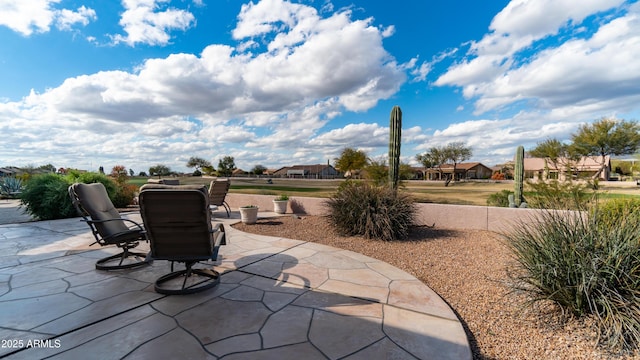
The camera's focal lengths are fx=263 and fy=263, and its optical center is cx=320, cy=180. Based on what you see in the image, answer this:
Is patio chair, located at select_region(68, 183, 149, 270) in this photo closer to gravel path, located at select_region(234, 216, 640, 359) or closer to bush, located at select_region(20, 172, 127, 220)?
gravel path, located at select_region(234, 216, 640, 359)

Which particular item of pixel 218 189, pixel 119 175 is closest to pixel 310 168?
pixel 119 175

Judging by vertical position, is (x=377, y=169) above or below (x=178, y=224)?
above

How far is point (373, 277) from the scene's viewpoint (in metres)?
3.56

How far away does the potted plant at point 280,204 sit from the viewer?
8.83 meters

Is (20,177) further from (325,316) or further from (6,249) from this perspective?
(325,316)

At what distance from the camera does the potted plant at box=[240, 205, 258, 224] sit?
23.1 feet

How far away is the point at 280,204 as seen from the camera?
28.9ft

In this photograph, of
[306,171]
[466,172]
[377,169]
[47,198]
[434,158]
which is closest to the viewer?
[47,198]

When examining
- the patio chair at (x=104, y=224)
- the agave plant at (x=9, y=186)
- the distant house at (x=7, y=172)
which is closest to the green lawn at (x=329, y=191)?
the patio chair at (x=104, y=224)

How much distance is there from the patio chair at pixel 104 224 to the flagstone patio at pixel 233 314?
0.23 metres

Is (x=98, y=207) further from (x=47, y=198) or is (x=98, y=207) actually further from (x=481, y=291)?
(x=47, y=198)

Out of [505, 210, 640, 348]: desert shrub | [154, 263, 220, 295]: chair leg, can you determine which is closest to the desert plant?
[154, 263, 220, 295]: chair leg

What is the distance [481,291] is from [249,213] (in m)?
5.50

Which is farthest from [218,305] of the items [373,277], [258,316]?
[373,277]
